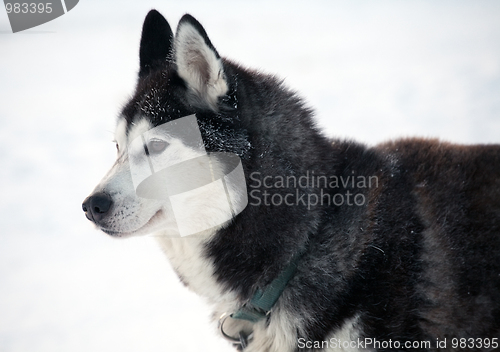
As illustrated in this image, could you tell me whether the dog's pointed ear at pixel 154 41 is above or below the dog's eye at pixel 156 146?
above

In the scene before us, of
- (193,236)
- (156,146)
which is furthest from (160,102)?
(193,236)

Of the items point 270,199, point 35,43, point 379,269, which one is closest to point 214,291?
point 270,199

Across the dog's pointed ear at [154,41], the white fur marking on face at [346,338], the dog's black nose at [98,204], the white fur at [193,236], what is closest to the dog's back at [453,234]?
the white fur marking on face at [346,338]

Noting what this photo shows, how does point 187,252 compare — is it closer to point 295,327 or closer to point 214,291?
point 214,291

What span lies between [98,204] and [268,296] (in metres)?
0.95

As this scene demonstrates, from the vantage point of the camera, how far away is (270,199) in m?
1.96

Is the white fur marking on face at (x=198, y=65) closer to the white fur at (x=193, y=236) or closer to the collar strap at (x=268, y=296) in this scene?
the white fur at (x=193, y=236)

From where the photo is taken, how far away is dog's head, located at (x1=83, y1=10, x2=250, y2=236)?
6.54ft

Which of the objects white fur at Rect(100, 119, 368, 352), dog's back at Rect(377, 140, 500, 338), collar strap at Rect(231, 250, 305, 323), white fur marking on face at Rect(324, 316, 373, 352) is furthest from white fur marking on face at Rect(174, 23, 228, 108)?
white fur marking on face at Rect(324, 316, 373, 352)

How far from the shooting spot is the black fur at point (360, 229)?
1.82 meters

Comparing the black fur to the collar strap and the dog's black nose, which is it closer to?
the collar strap

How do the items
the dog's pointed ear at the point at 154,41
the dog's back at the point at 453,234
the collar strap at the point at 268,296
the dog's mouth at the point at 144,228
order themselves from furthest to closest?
the dog's pointed ear at the point at 154,41 → the dog's mouth at the point at 144,228 → the collar strap at the point at 268,296 → the dog's back at the point at 453,234

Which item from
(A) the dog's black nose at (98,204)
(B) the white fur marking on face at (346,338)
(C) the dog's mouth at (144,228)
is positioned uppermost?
(A) the dog's black nose at (98,204)

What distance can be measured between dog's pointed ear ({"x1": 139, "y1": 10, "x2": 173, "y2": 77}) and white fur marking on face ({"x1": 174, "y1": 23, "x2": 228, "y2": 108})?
1.51ft
